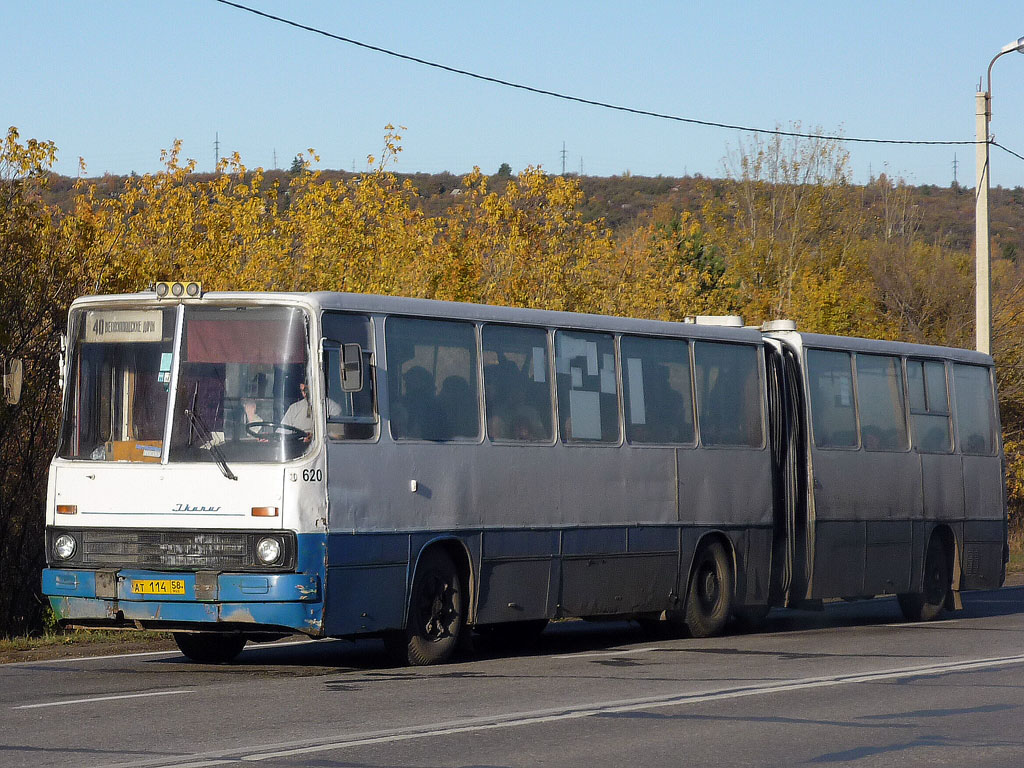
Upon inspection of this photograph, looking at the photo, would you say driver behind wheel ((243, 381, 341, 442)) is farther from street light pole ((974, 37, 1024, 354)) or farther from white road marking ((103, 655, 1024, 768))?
street light pole ((974, 37, 1024, 354))

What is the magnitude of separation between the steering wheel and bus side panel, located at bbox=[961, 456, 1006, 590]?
35.0 feet

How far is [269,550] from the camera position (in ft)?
40.7

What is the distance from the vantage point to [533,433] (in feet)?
48.6

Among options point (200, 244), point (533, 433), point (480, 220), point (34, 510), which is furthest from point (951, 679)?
point (480, 220)

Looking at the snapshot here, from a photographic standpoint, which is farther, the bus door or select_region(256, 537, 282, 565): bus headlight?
the bus door

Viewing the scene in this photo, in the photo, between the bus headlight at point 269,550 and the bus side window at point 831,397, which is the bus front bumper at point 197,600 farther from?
the bus side window at point 831,397

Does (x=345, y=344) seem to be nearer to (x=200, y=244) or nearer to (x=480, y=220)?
(x=200, y=244)

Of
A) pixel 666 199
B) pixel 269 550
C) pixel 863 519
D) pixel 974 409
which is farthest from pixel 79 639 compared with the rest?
pixel 666 199

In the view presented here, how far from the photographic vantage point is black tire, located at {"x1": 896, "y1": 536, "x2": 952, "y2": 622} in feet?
65.4

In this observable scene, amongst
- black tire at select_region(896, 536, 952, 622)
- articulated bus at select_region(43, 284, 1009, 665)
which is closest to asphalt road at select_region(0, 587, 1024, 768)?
articulated bus at select_region(43, 284, 1009, 665)

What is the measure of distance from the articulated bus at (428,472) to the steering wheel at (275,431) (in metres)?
0.02

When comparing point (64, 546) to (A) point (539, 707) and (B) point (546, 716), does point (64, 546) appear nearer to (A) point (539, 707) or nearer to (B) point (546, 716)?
(A) point (539, 707)

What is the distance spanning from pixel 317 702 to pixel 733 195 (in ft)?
131

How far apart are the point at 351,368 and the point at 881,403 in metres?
8.81
